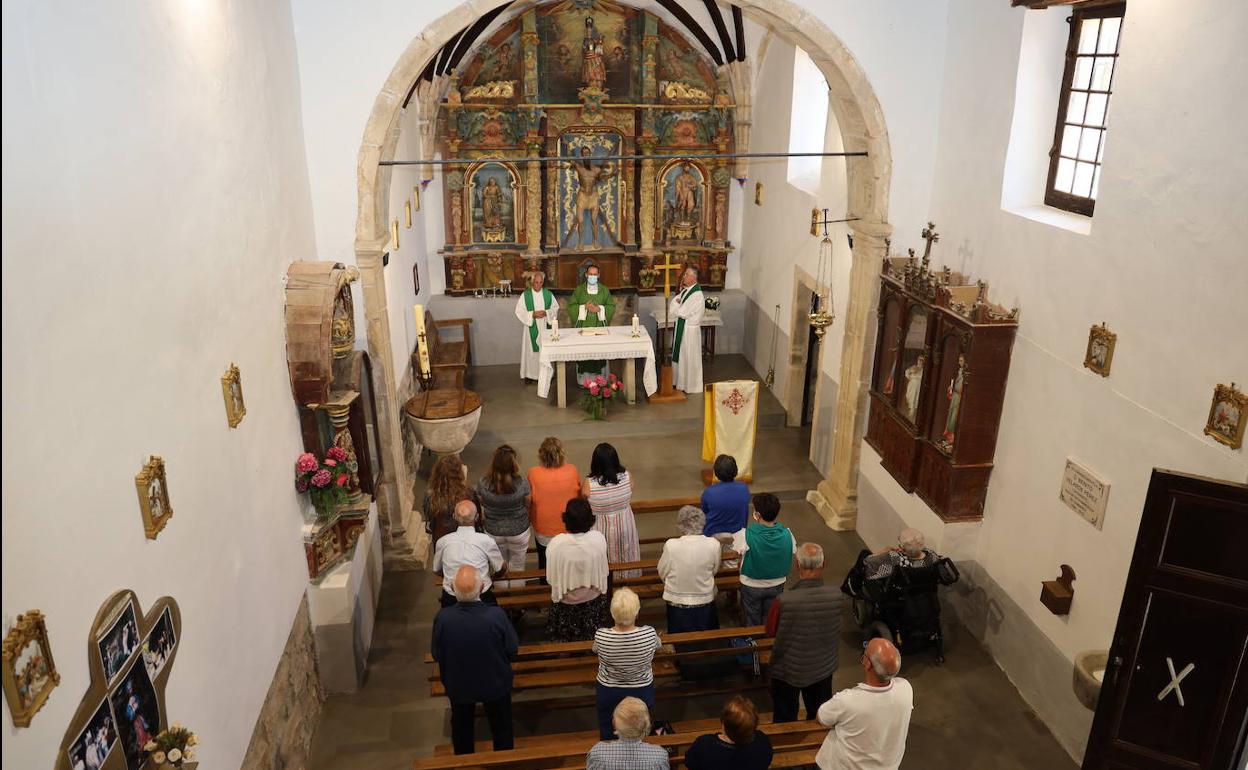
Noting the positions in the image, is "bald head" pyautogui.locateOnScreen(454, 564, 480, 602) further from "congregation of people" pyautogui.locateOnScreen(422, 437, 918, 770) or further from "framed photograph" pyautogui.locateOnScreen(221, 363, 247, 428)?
"framed photograph" pyautogui.locateOnScreen(221, 363, 247, 428)

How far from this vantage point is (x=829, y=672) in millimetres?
5684

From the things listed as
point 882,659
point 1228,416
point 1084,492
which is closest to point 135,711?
point 882,659

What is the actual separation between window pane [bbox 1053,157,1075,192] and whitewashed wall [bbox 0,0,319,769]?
5.49m

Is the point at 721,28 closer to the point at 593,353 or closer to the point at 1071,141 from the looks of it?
the point at 593,353

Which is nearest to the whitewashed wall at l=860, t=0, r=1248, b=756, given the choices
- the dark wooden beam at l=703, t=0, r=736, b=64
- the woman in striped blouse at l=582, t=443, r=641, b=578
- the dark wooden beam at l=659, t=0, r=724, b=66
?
the woman in striped blouse at l=582, t=443, r=641, b=578

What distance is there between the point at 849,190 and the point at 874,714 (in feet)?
17.5

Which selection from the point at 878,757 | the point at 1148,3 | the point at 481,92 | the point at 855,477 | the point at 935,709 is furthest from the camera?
the point at 481,92

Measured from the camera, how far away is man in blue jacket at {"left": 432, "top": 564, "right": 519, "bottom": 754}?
5.12 metres

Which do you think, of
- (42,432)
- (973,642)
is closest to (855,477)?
(973,642)

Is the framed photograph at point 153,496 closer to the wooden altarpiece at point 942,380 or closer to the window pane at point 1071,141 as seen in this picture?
the wooden altarpiece at point 942,380

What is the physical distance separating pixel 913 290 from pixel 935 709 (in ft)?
10.6

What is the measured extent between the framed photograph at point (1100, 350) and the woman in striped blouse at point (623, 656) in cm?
328

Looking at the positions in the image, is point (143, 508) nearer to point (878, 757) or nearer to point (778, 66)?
point (878, 757)

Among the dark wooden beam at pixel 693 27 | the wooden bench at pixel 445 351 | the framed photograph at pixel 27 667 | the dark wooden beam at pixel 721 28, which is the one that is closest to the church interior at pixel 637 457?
the framed photograph at pixel 27 667
